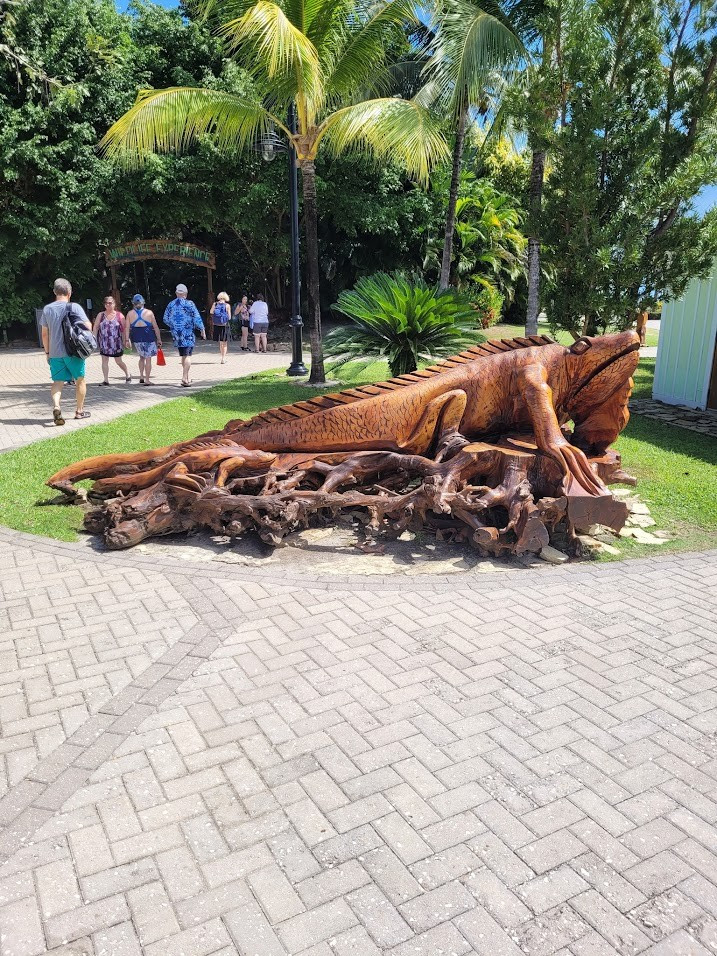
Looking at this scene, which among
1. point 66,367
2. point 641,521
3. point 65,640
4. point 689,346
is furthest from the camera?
point 689,346

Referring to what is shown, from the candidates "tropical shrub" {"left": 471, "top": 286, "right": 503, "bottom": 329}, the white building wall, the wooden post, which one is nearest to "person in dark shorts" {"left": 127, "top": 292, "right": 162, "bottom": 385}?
the wooden post

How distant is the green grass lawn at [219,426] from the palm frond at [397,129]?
3650 millimetres

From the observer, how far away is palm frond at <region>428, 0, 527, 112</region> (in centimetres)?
1162

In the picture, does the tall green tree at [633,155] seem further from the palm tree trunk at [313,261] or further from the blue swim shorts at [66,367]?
the blue swim shorts at [66,367]

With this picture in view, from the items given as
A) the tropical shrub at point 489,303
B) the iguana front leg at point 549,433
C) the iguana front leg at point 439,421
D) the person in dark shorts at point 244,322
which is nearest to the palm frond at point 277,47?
the iguana front leg at point 439,421

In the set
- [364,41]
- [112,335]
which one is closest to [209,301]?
[112,335]

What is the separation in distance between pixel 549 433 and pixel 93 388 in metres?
10.9

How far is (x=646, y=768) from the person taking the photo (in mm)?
3332

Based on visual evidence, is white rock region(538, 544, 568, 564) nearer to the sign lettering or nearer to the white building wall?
the white building wall

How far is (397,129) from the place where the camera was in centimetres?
1138

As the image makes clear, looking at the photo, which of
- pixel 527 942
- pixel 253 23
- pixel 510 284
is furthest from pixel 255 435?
pixel 510 284

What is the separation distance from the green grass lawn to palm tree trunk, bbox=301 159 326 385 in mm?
602

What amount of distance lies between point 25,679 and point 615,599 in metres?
3.98

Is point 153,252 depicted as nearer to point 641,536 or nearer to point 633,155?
point 633,155
